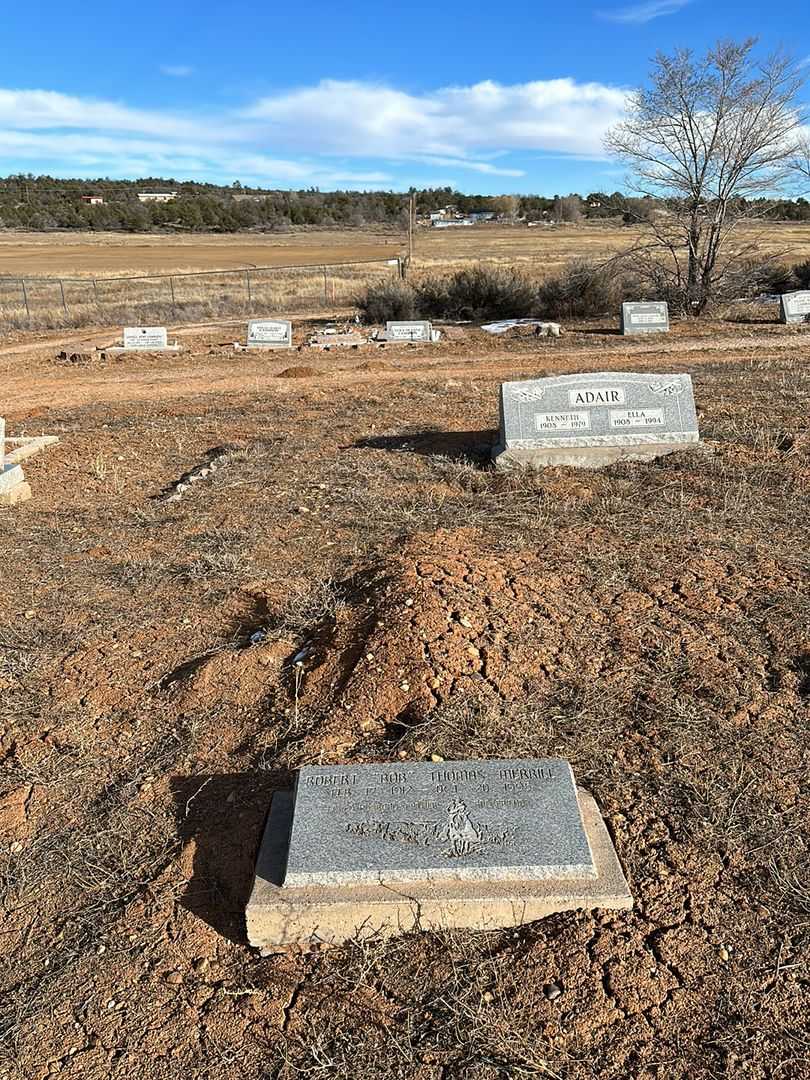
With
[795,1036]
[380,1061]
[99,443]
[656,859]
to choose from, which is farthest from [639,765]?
[99,443]

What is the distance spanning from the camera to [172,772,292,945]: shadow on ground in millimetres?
2818

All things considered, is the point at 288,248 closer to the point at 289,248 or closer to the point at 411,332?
the point at 289,248

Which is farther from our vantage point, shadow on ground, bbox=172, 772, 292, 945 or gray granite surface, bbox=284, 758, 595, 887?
shadow on ground, bbox=172, 772, 292, 945

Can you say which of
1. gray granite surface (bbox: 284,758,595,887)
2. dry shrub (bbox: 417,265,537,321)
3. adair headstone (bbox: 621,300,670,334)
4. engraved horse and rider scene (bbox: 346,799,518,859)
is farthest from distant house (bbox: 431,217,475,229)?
engraved horse and rider scene (bbox: 346,799,518,859)

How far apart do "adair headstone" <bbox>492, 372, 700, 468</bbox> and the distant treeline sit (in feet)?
227

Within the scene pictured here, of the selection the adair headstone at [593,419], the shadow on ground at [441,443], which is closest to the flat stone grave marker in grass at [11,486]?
the shadow on ground at [441,443]

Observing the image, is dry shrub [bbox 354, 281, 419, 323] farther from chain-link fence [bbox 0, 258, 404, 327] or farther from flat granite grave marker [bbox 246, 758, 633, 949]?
flat granite grave marker [bbox 246, 758, 633, 949]

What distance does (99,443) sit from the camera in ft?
32.6

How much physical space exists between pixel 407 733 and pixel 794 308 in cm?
2060

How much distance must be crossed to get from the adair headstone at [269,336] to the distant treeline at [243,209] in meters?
58.8

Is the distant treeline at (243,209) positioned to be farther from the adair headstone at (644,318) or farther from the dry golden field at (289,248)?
the adair headstone at (644,318)

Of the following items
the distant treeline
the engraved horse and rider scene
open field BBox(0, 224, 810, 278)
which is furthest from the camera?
the distant treeline

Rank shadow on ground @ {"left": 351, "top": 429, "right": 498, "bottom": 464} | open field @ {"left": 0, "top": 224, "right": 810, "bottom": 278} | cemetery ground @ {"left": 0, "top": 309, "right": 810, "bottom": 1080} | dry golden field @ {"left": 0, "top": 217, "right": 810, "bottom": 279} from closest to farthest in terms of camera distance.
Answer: cemetery ground @ {"left": 0, "top": 309, "right": 810, "bottom": 1080}, shadow on ground @ {"left": 351, "top": 429, "right": 498, "bottom": 464}, dry golden field @ {"left": 0, "top": 217, "right": 810, "bottom": 279}, open field @ {"left": 0, "top": 224, "right": 810, "bottom": 278}

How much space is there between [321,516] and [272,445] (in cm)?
298
